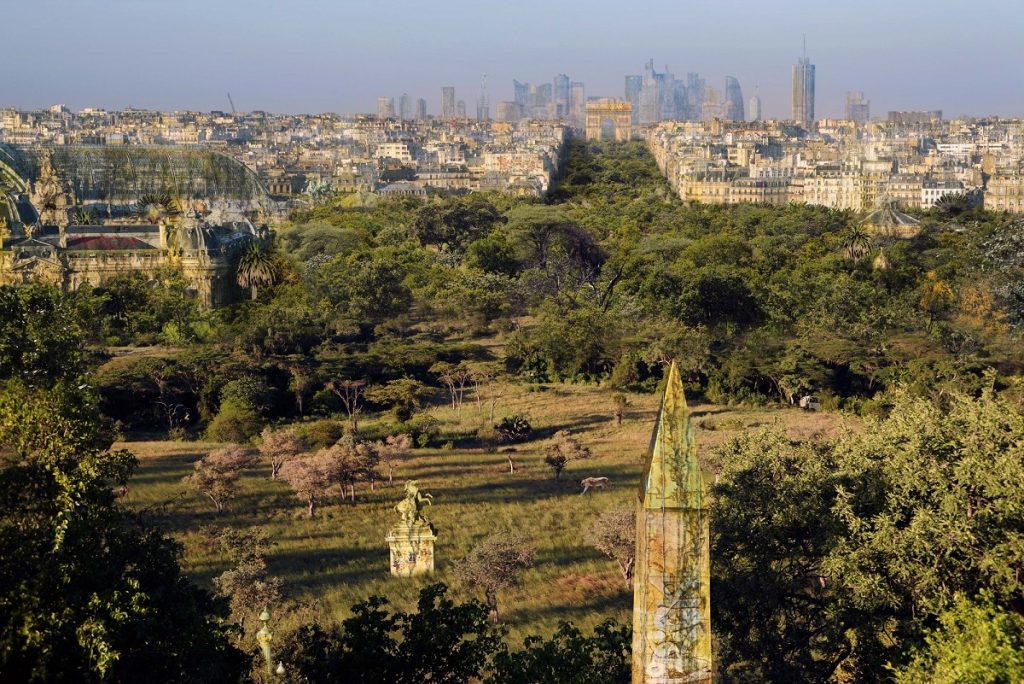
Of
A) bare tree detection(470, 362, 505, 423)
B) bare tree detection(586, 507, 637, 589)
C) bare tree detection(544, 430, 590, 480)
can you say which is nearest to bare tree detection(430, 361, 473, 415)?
bare tree detection(470, 362, 505, 423)

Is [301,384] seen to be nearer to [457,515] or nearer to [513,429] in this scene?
[513,429]

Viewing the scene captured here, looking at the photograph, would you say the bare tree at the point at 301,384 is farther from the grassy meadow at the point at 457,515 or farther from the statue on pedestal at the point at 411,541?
the statue on pedestal at the point at 411,541

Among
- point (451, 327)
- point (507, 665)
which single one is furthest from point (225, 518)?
point (451, 327)

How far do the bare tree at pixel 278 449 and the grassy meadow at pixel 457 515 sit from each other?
0.41m

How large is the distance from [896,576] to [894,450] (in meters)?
Answer: 2.67

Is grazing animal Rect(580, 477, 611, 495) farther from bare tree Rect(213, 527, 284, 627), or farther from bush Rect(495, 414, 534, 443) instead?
bare tree Rect(213, 527, 284, 627)

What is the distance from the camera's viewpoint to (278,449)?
103ft

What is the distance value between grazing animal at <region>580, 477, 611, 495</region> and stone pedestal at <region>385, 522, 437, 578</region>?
610 cm

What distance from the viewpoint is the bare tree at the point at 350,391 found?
3978 cm

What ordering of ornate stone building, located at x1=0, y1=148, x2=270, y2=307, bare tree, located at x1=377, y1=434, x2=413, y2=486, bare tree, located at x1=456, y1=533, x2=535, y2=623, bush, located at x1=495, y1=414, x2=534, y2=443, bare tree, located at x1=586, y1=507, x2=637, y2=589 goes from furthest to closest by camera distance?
ornate stone building, located at x1=0, y1=148, x2=270, y2=307, bush, located at x1=495, y1=414, x2=534, y2=443, bare tree, located at x1=377, y1=434, x2=413, y2=486, bare tree, located at x1=586, y1=507, x2=637, y2=589, bare tree, located at x1=456, y1=533, x2=535, y2=623

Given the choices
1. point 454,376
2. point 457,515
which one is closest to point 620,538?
point 457,515

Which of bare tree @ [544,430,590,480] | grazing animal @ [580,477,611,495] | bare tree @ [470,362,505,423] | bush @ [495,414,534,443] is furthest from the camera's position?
bare tree @ [470,362,505,423]

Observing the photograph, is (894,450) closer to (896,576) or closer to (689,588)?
(896,576)

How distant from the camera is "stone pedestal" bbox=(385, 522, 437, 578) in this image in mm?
24578
